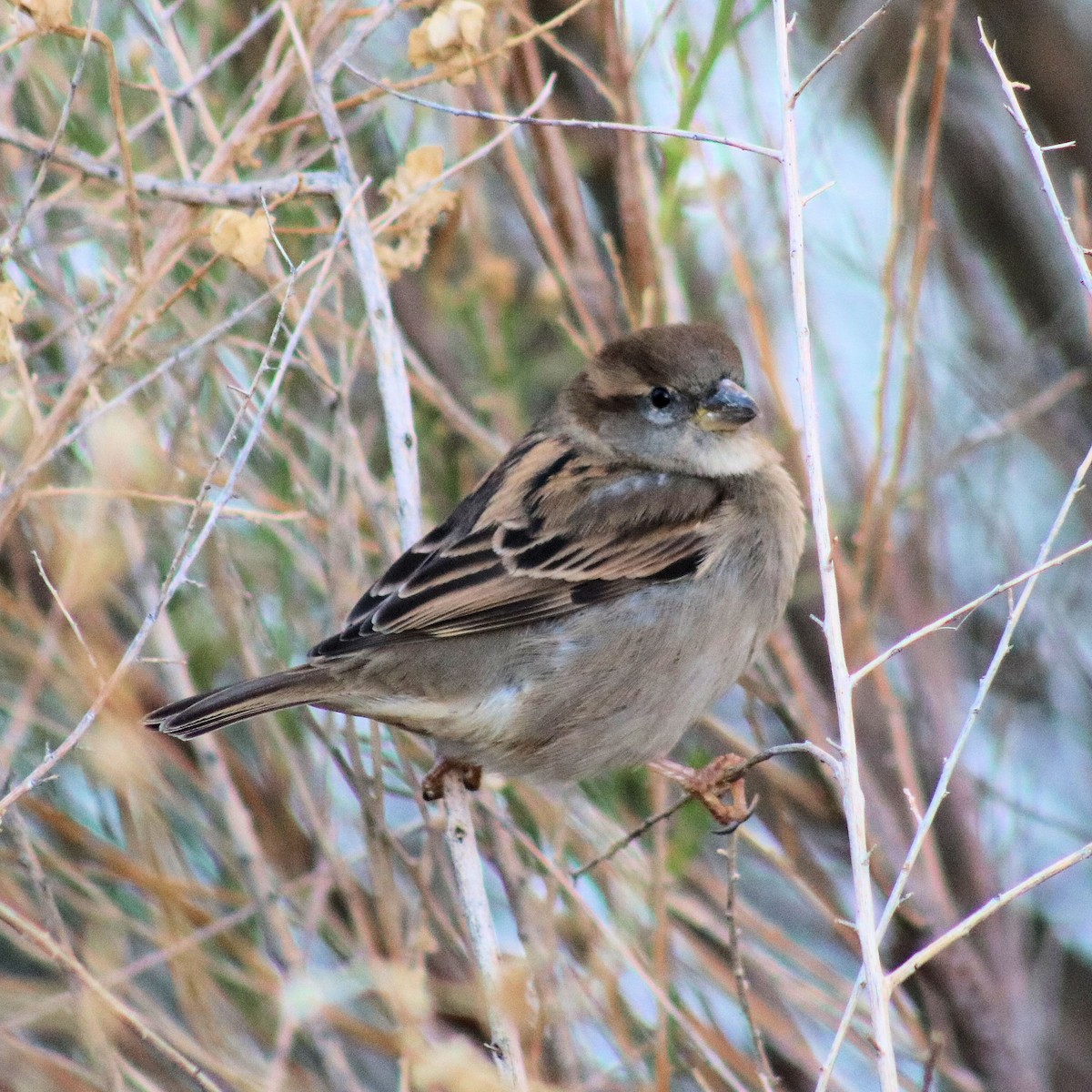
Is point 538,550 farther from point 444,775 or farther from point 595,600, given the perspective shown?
point 444,775

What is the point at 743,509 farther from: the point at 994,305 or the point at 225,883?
the point at 994,305

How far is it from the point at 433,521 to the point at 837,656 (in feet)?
6.92

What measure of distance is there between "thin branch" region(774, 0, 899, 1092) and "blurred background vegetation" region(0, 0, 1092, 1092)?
231 mm

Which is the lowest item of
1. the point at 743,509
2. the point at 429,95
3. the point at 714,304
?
the point at 743,509

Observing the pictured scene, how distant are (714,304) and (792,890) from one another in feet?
6.05

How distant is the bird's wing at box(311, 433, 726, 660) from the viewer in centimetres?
334

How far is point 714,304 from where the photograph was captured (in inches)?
183

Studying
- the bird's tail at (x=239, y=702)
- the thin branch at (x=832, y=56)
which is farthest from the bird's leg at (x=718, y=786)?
the thin branch at (x=832, y=56)

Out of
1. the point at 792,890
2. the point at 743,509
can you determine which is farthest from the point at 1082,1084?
the point at 743,509

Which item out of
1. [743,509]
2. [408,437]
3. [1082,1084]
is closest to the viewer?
[408,437]

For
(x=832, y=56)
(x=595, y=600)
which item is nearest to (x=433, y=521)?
(x=595, y=600)

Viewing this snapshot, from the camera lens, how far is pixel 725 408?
12.3 ft

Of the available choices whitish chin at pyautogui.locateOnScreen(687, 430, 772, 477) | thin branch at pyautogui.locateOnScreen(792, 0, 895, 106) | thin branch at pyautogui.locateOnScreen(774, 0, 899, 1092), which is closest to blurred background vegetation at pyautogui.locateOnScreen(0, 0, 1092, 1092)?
whitish chin at pyautogui.locateOnScreen(687, 430, 772, 477)

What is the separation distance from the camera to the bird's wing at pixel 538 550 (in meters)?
3.34
